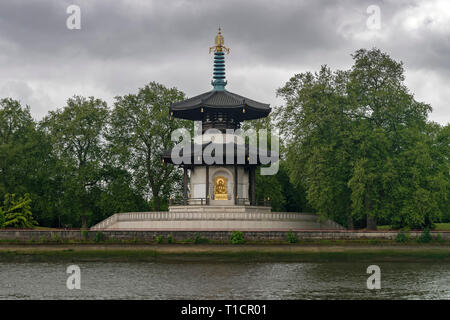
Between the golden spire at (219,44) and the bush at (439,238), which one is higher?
the golden spire at (219,44)

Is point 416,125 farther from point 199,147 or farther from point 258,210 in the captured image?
point 199,147

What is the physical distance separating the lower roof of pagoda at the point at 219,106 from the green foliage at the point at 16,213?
663 inches

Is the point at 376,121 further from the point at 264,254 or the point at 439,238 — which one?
the point at 264,254

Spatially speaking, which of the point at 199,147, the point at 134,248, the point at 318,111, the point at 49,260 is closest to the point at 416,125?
the point at 318,111

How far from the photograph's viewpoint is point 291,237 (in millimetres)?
47031

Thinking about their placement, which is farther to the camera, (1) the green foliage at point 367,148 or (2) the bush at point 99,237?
(1) the green foliage at point 367,148

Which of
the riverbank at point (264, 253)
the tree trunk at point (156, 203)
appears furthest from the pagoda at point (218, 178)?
the tree trunk at point (156, 203)

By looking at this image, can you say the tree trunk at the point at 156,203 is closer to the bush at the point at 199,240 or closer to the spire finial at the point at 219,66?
the spire finial at the point at 219,66

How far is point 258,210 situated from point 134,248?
550 inches

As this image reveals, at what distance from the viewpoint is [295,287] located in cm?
3238

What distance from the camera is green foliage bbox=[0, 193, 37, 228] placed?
57656 millimetres

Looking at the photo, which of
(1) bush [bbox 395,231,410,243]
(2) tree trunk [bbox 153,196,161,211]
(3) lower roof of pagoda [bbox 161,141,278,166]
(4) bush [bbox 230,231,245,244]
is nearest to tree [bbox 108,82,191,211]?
(2) tree trunk [bbox 153,196,161,211]

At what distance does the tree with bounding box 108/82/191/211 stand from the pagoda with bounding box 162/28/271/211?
7.10 meters

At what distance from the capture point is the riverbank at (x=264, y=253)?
151ft
